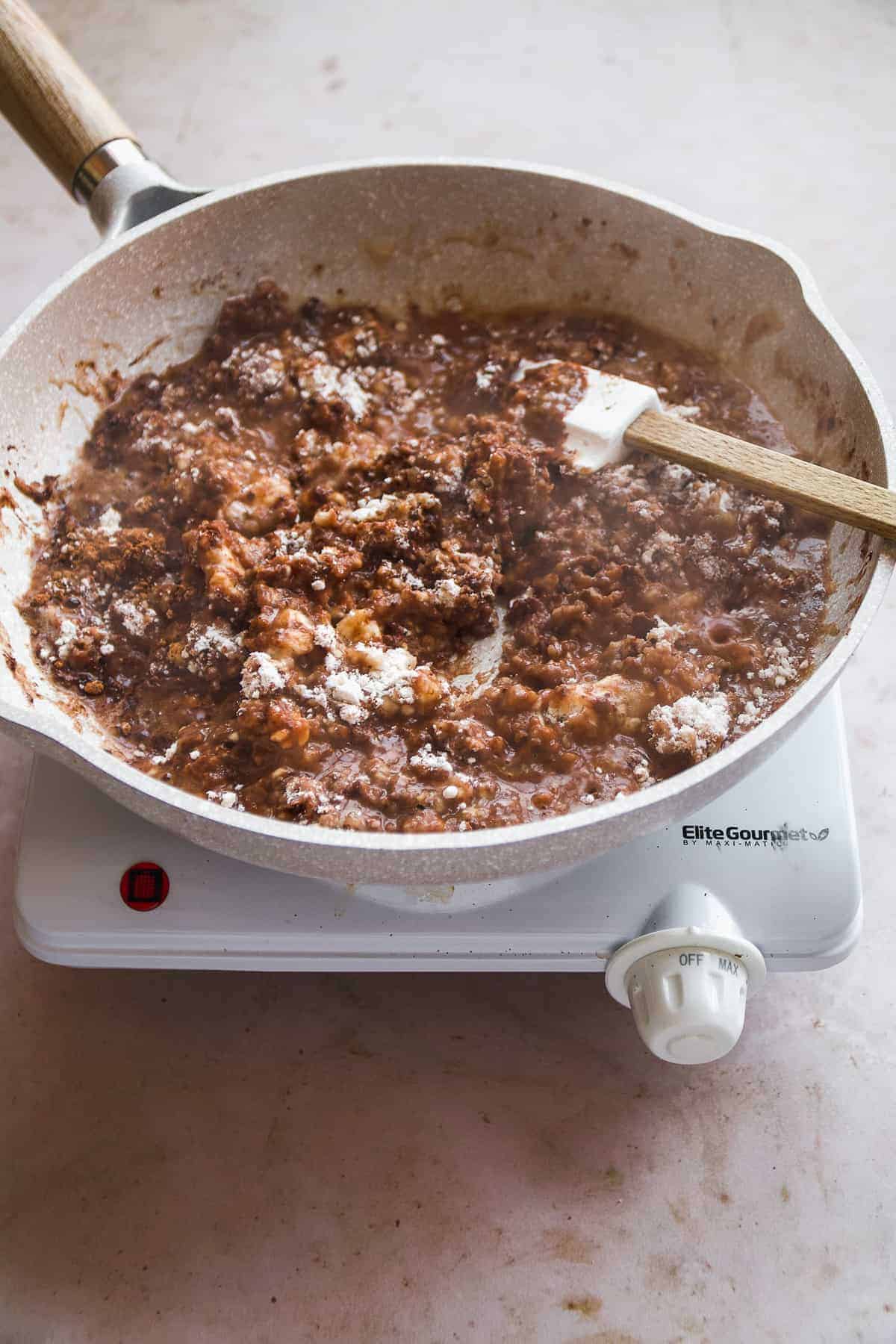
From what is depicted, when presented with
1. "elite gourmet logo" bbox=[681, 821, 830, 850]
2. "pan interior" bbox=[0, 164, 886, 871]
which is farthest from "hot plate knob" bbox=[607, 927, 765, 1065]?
"pan interior" bbox=[0, 164, 886, 871]

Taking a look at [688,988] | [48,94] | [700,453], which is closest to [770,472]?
[700,453]

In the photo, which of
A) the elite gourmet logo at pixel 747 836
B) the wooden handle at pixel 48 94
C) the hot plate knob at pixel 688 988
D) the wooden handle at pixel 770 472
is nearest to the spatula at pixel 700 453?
the wooden handle at pixel 770 472

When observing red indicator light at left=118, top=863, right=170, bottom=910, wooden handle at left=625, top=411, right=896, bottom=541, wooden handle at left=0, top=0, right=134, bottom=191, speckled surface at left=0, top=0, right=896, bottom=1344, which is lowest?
speckled surface at left=0, top=0, right=896, bottom=1344

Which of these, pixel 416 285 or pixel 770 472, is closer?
pixel 770 472

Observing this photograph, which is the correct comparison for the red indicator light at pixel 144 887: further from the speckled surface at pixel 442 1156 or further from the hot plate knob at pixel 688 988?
the hot plate knob at pixel 688 988

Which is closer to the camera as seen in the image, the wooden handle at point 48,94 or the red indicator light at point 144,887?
the red indicator light at point 144,887

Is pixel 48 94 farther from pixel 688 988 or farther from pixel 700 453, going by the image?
pixel 688 988

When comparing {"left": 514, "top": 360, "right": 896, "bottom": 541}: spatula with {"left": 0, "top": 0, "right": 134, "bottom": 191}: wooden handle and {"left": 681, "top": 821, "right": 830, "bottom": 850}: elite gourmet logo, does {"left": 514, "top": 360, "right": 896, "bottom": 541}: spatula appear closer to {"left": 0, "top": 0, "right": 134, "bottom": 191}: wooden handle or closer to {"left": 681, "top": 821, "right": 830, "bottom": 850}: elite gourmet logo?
{"left": 681, "top": 821, "right": 830, "bottom": 850}: elite gourmet logo
